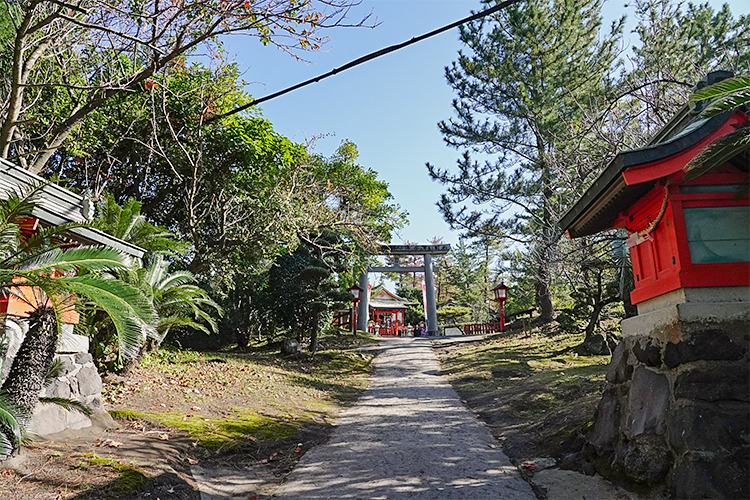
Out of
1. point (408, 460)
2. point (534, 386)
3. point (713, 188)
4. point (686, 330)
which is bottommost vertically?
point (408, 460)

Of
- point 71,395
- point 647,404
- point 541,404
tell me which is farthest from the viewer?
point 541,404

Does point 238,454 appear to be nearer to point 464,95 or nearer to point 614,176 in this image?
point 614,176

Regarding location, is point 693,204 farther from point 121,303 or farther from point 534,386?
point 534,386

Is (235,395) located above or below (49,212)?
below

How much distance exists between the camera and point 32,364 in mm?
4344

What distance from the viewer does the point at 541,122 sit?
607 inches

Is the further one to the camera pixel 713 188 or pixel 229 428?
pixel 229 428

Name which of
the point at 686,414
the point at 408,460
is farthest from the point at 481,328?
the point at 686,414

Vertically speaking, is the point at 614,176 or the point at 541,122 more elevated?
the point at 541,122

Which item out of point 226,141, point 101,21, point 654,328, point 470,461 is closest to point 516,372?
point 470,461

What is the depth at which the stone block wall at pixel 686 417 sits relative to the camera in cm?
325

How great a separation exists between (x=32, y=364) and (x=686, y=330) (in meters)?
5.85

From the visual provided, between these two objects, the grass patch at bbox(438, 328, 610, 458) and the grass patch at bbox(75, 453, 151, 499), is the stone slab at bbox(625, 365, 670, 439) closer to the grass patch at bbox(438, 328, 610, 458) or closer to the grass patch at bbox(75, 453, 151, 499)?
the grass patch at bbox(438, 328, 610, 458)

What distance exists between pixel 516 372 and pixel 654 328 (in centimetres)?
728
